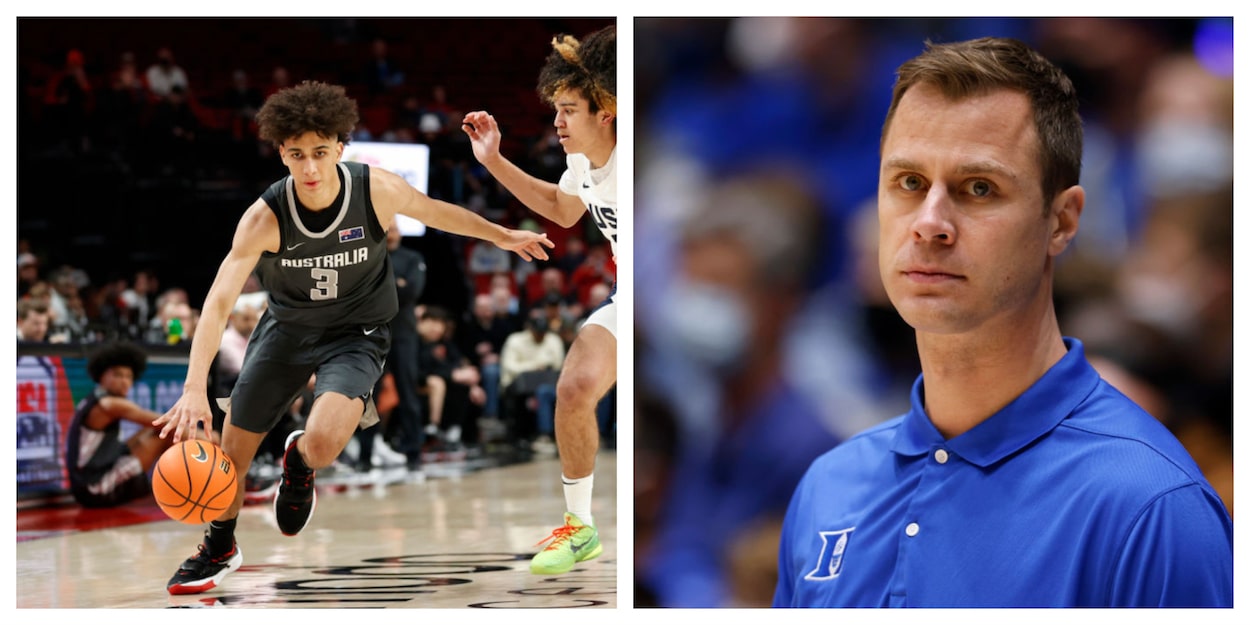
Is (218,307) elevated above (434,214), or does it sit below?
below

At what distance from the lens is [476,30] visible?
5324 mm

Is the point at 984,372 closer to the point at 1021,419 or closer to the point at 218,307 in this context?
the point at 1021,419

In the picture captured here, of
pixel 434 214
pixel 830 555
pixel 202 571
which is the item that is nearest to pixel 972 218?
pixel 830 555

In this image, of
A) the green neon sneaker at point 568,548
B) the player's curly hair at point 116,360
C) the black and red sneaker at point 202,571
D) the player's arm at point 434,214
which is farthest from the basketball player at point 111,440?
the green neon sneaker at point 568,548

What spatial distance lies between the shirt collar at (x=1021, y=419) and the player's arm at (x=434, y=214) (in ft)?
5.03

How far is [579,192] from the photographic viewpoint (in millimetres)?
3857

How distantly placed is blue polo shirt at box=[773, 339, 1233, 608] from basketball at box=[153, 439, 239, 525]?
1.73m

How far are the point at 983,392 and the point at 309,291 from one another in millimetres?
2109

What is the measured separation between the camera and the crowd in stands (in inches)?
176

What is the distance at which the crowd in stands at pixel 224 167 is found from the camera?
14.6 ft

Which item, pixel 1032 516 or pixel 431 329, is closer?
pixel 1032 516

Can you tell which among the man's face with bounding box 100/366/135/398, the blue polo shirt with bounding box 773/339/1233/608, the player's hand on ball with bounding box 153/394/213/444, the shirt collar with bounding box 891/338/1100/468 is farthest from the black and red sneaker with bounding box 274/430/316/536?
the man's face with bounding box 100/366/135/398

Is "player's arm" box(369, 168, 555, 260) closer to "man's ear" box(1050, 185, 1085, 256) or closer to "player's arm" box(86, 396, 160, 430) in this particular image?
"man's ear" box(1050, 185, 1085, 256)
